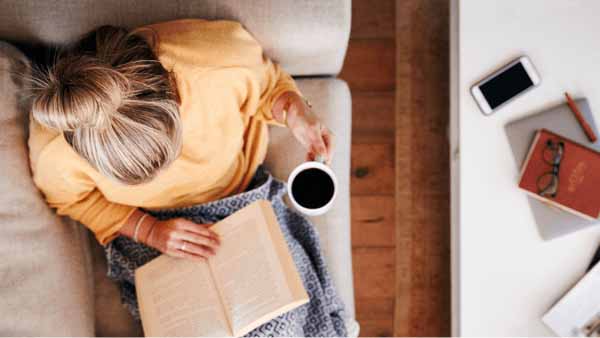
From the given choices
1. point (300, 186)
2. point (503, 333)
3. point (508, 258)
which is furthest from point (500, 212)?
point (300, 186)

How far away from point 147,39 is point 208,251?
1.34 ft

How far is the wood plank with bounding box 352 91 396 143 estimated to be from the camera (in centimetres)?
153

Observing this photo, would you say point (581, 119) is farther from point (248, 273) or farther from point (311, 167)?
point (248, 273)

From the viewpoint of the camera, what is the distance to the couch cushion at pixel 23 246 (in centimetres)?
88

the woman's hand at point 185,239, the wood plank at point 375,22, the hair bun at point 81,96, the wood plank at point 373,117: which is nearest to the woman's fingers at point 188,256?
the woman's hand at point 185,239

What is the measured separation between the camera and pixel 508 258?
96 centimetres

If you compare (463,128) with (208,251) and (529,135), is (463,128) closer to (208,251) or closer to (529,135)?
(529,135)

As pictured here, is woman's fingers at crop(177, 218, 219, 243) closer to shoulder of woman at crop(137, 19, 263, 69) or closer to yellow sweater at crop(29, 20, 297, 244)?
yellow sweater at crop(29, 20, 297, 244)

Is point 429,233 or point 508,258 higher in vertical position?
point 508,258

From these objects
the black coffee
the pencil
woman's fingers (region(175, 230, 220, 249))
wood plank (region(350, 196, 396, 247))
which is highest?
the pencil

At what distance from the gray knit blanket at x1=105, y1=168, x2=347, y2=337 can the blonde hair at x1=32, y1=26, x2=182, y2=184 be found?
288 millimetres

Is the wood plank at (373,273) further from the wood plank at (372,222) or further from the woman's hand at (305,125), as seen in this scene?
the woman's hand at (305,125)

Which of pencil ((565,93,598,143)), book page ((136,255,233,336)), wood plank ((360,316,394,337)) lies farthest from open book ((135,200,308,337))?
wood plank ((360,316,394,337))

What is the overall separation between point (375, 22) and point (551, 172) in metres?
0.80
